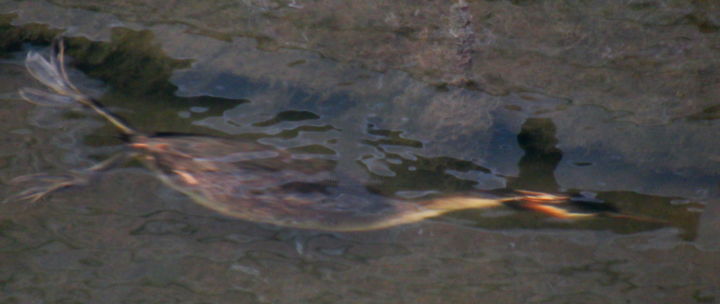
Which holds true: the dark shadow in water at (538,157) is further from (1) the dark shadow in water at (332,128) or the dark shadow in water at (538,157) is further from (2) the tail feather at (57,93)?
(2) the tail feather at (57,93)

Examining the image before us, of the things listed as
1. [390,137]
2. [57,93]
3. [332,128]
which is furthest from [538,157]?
[57,93]

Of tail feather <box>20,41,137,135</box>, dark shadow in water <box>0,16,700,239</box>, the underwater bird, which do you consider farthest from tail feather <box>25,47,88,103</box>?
the underwater bird

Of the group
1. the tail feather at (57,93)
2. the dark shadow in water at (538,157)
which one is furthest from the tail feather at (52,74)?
the dark shadow in water at (538,157)

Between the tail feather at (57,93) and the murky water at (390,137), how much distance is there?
6 centimetres

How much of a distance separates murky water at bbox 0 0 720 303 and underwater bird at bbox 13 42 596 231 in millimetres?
59

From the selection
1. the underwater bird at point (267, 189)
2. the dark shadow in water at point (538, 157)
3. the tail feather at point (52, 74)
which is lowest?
the underwater bird at point (267, 189)

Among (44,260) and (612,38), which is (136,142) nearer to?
(44,260)

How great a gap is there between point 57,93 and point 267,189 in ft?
4.50

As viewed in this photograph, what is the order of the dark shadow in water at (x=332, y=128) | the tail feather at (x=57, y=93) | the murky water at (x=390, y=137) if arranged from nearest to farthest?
the murky water at (x=390, y=137) → the dark shadow in water at (x=332, y=128) → the tail feather at (x=57, y=93)

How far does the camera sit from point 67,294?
2.51 m

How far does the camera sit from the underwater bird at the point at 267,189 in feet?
9.30

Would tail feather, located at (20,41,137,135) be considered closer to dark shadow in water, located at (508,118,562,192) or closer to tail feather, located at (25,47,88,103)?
tail feather, located at (25,47,88,103)

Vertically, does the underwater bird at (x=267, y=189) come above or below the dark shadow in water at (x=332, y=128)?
below

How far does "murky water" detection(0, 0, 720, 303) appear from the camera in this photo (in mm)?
2602
